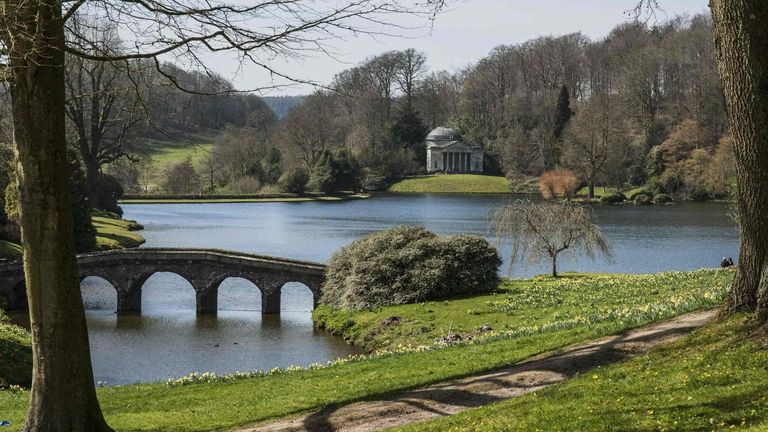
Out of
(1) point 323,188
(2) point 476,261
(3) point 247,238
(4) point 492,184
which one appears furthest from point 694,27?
(2) point 476,261

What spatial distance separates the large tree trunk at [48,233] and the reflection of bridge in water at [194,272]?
88.0 ft

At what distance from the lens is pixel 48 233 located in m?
9.50

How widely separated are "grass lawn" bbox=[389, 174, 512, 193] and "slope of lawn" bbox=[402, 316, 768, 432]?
10575 cm

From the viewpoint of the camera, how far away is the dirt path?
10.9 metres

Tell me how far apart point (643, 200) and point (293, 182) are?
145 feet

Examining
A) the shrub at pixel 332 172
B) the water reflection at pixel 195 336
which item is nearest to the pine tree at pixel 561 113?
the shrub at pixel 332 172

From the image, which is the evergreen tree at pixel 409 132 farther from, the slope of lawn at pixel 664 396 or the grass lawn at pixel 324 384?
the slope of lawn at pixel 664 396

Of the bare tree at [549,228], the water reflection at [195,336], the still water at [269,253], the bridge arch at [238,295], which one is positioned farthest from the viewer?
the bridge arch at [238,295]

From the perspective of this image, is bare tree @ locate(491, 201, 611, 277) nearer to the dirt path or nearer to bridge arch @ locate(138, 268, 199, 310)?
bridge arch @ locate(138, 268, 199, 310)

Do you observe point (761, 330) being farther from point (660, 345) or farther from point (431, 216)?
point (431, 216)

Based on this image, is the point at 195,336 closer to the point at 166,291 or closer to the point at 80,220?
the point at 166,291

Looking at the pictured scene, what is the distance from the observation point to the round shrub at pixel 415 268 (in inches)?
1235

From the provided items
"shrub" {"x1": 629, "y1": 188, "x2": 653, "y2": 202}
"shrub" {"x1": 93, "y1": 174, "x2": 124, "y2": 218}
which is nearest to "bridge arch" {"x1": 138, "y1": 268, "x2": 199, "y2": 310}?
"shrub" {"x1": 93, "y1": 174, "x2": 124, "y2": 218}

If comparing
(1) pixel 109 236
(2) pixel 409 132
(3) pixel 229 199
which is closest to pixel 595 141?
(2) pixel 409 132
